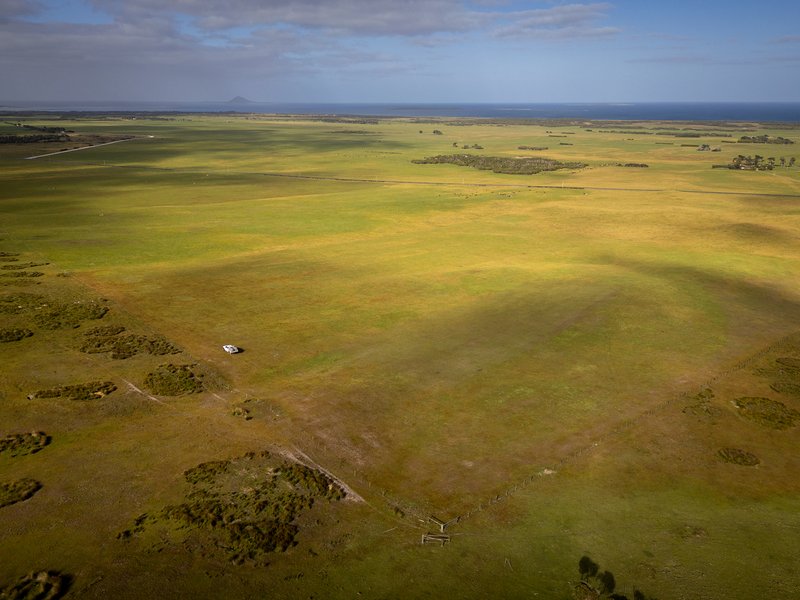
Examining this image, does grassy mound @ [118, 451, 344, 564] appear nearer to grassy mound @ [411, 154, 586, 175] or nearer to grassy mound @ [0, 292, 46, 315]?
grassy mound @ [0, 292, 46, 315]

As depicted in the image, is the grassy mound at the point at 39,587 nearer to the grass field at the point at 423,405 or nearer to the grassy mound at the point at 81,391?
the grass field at the point at 423,405

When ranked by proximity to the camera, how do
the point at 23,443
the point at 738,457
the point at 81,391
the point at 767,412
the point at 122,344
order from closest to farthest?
the point at 23,443 → the point at 738,457 → the point at 767,412 → the point at 81,391 → the point at 122,344

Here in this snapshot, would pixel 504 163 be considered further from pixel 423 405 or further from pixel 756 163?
pixel 423 405

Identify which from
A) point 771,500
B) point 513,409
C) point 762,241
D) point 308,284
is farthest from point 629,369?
point 762,241

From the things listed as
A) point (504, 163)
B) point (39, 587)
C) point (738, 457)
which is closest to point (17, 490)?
point (39, 587)

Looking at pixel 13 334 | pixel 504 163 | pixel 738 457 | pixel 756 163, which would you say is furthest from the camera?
pixel 504 163

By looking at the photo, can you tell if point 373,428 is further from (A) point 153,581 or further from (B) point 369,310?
(B) point 369,310
